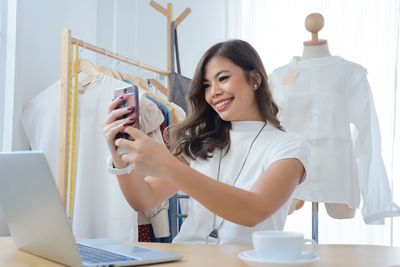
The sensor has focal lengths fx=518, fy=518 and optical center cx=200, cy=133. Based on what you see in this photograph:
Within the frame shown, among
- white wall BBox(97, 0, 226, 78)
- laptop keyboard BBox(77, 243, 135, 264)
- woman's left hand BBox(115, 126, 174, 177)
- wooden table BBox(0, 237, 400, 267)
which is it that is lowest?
wooden table BBox(0, 237, 400, 267)

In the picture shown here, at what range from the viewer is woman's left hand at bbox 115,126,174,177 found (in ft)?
3.45

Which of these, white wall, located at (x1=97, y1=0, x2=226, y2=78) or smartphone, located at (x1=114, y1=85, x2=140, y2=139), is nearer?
smartphone, located at (x1=114, y1=85, x2=140, y2=139)

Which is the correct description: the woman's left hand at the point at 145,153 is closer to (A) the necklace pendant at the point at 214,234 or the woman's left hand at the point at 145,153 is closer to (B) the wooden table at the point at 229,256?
(B) the wooden table at the point at 229,256

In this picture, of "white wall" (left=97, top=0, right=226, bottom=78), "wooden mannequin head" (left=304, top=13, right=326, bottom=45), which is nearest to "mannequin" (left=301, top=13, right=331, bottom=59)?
"wooden mannequin head" (left=304, top=13, right=326, bottom=45)

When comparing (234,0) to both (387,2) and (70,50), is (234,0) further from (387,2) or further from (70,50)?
(70,50)

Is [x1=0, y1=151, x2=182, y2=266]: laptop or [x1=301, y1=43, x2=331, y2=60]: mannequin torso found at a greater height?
[x1=301, y1=43, x2=331, y2=60]: mannequin torso

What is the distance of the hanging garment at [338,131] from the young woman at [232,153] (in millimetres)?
603

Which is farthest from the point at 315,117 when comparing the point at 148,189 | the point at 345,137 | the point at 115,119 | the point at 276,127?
the point at 115,119

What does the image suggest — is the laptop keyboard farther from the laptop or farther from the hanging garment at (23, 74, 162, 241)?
the hanging garment at (23, 74, 162, 241)

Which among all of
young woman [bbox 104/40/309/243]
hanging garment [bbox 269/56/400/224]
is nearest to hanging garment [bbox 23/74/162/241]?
young woman [bbox 104/40/309/243]

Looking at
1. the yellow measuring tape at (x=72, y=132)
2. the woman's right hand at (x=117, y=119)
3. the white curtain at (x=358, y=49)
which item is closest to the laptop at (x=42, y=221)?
the woman's right hand at (x=117, y=119)

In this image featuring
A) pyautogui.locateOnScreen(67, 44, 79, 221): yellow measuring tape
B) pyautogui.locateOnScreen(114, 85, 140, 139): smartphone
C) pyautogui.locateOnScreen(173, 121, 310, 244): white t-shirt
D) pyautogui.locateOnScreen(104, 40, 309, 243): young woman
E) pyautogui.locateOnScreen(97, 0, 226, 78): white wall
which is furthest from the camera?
pyautogui.locateOnScreen(97, 0, 226, 78): white wall

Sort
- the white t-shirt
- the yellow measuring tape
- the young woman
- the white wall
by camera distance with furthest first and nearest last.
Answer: the white wall → the yellow measuring tape → the white t-shirt → the young woman

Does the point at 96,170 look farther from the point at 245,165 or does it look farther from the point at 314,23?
the point at 314,23
